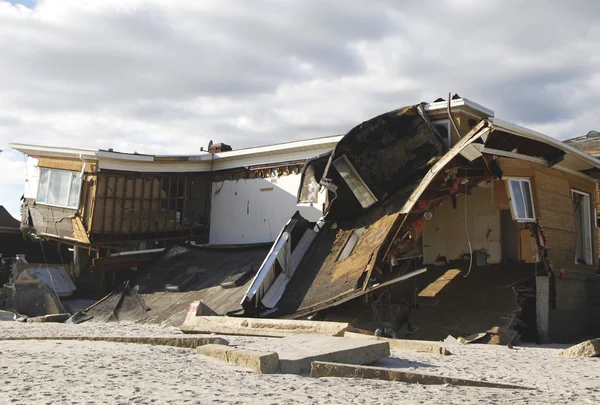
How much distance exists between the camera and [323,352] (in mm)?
6457

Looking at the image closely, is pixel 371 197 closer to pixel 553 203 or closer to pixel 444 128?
pixel 444 128

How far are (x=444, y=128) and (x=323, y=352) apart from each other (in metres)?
8.18

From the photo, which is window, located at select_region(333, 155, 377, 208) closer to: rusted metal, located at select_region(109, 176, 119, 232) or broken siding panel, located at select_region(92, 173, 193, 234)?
broken siding panel, located at select_region(92, 173, 193, 234)

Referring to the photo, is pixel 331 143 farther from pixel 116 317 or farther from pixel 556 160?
pixel 116 317

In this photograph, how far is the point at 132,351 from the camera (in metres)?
7.21

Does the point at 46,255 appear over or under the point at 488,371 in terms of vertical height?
over

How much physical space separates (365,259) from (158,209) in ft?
26.7

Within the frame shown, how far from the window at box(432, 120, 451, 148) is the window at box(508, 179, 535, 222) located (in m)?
1.60

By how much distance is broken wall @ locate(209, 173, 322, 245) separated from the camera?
17.1 m

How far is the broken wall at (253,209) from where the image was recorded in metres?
17.1

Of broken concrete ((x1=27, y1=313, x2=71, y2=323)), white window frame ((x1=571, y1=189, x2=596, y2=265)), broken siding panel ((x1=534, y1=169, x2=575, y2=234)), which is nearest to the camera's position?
broken siding panel ((x1=534, y1=169, x2=575, y2=234))

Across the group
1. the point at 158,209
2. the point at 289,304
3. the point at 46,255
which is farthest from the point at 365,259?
the point at 46,255

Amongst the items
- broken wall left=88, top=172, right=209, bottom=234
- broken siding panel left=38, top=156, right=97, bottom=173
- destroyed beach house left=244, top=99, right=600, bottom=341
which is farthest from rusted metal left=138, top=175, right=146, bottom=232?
destroyed beach house left=244, top=99, right=600, bottom=341

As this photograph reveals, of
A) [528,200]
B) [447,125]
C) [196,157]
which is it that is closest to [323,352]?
[447,125]
